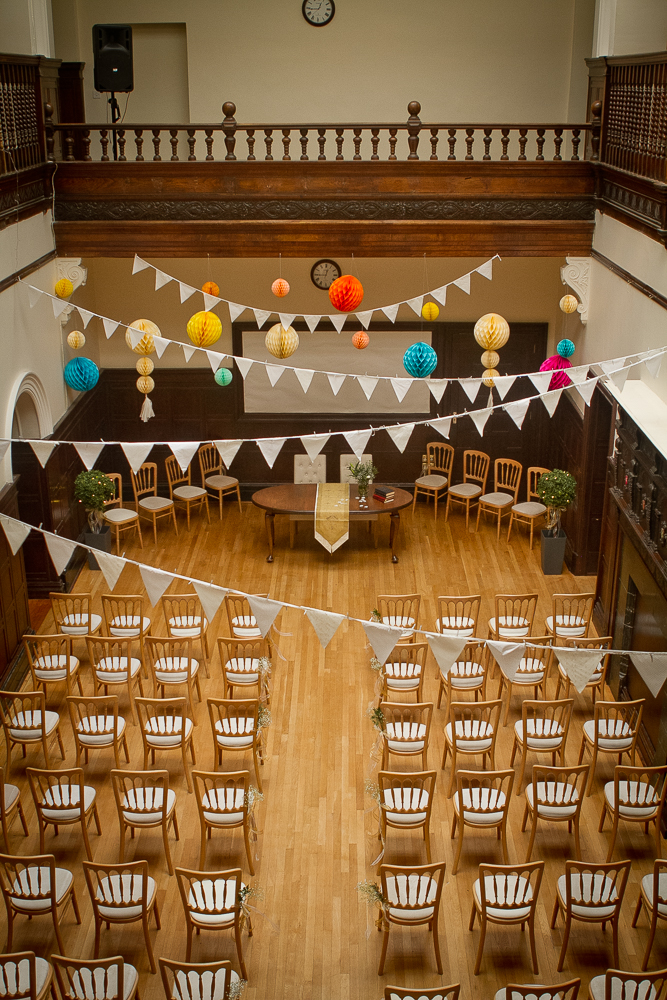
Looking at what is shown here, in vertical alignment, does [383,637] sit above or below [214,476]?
above

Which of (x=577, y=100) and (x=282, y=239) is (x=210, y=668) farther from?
(x=577, y=100)

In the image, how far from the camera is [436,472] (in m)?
15.1

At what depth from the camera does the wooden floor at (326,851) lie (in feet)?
22.1

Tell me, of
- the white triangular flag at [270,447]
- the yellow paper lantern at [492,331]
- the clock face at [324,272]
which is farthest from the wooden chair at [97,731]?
the clock face at [324,272]

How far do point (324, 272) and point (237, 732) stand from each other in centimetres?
784

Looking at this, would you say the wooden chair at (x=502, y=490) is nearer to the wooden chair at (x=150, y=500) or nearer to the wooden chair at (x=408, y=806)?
the wooden chair at (x=150, y=500)

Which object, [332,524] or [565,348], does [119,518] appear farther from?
[565,348]

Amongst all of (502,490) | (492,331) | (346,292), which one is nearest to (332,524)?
(502,490)

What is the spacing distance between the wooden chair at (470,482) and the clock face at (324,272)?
3.20m

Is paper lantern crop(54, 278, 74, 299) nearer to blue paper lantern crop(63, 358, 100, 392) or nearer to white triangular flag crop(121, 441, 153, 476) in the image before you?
blue paper lantern crop(63, 358, 100, 392)

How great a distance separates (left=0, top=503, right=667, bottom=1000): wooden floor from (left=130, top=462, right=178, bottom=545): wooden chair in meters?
2.03

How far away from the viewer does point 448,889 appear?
7.41m

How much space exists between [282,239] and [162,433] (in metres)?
4.43

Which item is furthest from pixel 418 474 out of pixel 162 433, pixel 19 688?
pixel 19 688
